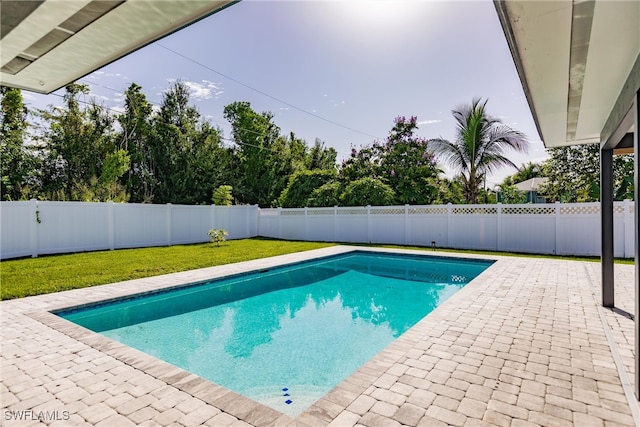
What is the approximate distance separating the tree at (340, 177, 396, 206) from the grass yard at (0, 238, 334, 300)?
4297 millimetres

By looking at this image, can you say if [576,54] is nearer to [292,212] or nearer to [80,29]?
[80,29]

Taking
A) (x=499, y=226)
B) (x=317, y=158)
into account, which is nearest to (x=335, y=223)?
(x=499, y=226)

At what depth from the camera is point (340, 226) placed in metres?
14.7

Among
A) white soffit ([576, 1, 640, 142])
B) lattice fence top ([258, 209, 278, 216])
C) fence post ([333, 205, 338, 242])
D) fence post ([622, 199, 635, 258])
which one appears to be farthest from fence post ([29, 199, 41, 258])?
fence post ([622, 199, 635, 258])

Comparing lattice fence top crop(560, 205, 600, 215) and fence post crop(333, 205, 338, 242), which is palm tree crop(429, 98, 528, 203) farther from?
fence post crop(333, 205, 338, 242)

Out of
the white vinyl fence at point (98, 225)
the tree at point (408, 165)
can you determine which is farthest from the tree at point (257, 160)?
the tree at point (408, 165)

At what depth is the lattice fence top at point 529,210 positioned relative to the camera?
10.2 meters

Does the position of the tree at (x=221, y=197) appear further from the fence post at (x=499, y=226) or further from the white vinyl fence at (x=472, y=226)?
the fence post at (x=499, y=226)

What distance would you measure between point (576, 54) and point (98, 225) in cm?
1255

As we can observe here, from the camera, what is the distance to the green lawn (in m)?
6.26

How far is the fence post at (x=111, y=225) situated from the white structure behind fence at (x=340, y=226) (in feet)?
0.10

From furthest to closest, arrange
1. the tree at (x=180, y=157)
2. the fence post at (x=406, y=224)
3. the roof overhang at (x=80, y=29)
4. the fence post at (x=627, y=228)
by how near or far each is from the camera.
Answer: the tree at (x=180, y=157)
the fence post at (x=406, y=224)
the fence post at (x=627, y=228)
the roof overhang at (x=80, y=29)

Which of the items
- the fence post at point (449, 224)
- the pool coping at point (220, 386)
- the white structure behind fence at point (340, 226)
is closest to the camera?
the pool coping at point (220, 386)

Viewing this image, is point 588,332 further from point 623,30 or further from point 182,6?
point 182,6
